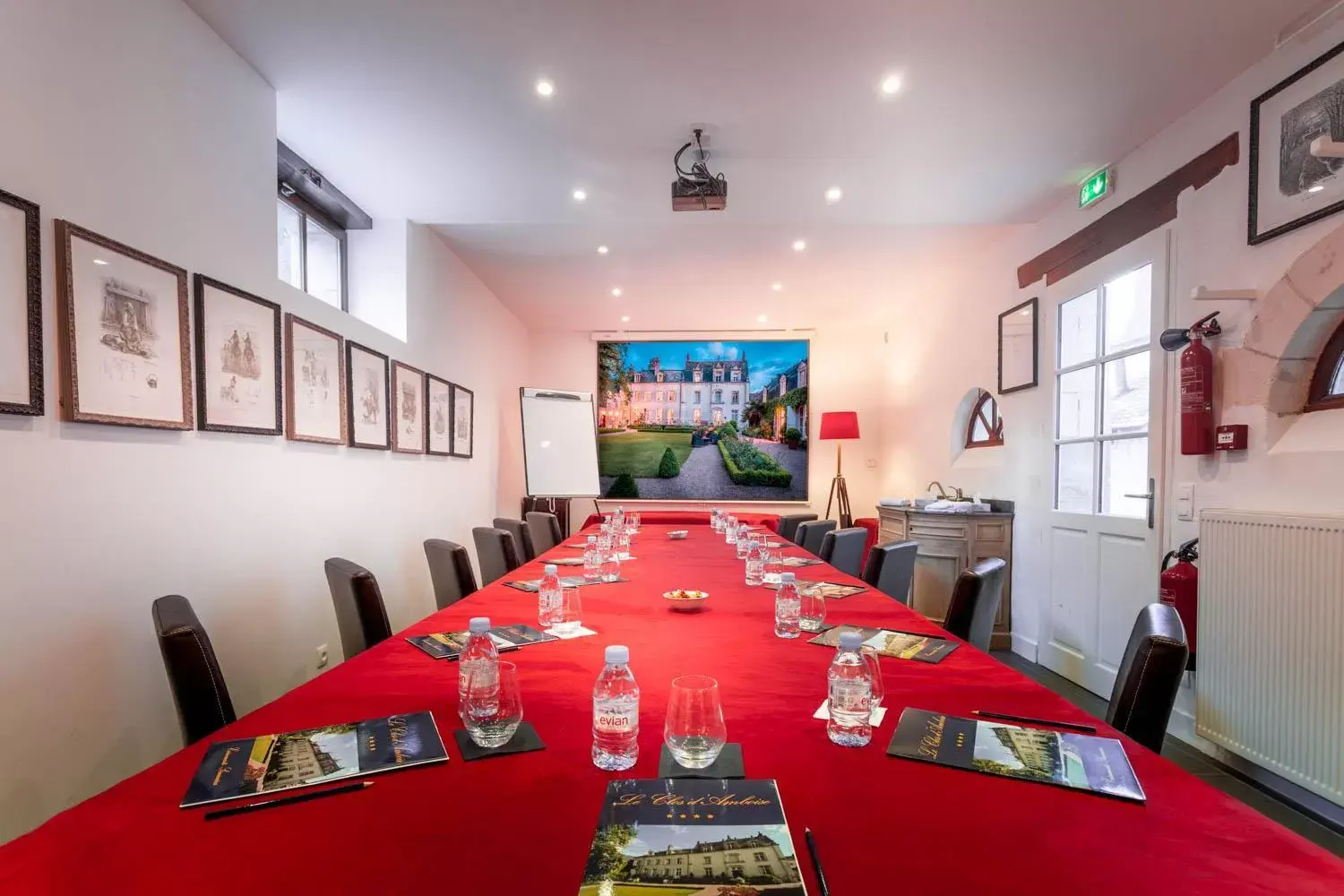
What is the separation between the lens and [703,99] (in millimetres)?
→ 2896

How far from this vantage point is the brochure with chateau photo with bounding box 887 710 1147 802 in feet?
2.91

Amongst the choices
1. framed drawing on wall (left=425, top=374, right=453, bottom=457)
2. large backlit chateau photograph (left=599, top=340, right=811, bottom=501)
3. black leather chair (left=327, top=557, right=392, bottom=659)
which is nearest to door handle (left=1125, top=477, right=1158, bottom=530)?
black leather chair (left=327, top=557, right=392, bottom=659)

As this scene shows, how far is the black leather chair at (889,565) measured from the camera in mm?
2582

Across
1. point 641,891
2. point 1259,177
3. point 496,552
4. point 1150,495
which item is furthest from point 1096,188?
point 641,891

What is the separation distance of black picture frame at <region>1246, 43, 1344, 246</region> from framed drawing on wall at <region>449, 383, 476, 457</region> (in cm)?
518

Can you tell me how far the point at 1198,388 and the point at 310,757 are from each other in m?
3.51

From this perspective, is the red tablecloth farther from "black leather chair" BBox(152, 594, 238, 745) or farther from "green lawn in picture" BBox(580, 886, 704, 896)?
"green lawn in picture" BBox(580, 886, 704, 896)

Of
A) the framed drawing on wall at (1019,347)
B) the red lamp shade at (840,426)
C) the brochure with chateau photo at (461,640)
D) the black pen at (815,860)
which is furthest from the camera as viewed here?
the red lamp shade at (840,426)

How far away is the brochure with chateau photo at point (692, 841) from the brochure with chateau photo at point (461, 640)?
81cm

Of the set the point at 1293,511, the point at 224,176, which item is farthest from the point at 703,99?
the point at 1293,511

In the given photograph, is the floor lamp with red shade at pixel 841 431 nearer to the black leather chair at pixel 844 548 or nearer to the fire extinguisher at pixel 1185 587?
Result: the black leather chair at pixel 844 548

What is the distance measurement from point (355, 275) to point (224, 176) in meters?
1.84

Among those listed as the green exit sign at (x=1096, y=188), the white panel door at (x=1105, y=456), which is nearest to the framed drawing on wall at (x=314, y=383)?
Result: the white panel door at (x=1105, y=456)

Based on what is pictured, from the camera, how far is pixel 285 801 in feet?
2.70
